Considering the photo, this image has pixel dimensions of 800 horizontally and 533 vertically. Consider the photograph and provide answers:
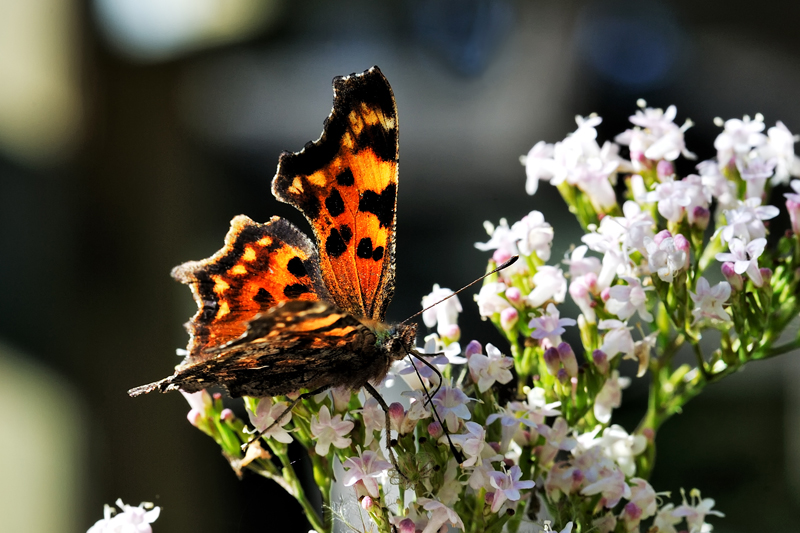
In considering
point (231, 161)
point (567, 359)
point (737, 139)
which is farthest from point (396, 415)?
point (231, 161)

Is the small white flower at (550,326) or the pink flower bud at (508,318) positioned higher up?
the pink flower bud at (508,318)

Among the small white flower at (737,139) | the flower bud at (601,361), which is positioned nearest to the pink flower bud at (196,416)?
Result: the flower bud at (601,361)

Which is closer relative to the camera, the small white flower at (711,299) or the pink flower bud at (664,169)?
the small white flower at (711,299)

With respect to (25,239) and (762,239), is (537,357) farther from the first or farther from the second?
(25,239)

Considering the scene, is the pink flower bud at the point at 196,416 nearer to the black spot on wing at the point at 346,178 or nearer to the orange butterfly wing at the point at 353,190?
the orange butterfly wing at the point at 353,190

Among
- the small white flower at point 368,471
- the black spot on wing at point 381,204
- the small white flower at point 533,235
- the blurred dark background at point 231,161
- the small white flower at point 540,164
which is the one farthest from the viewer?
the blurred dark background at point 231,161

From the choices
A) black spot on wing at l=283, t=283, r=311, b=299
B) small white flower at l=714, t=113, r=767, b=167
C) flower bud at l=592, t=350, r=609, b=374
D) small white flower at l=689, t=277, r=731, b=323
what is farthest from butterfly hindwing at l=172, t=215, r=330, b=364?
small white flower at l=714, t=113, r=767, b=167
